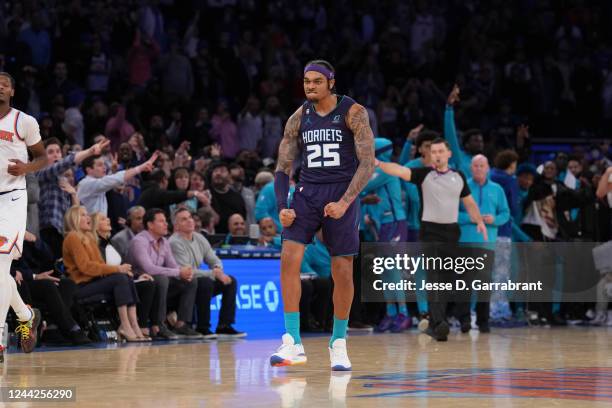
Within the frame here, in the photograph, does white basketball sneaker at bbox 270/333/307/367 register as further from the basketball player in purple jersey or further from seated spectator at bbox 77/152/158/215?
seated spectator at bbox 77/152/158/215

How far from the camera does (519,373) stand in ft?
28.2

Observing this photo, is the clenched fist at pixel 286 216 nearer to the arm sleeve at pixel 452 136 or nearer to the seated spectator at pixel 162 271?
the seated spectator at pixel 162 271

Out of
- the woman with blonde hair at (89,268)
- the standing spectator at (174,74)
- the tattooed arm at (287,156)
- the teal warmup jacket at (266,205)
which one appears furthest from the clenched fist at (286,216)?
the standing spectator at (174,74)

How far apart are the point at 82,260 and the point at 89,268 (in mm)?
105

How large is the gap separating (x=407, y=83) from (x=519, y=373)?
13901 mm

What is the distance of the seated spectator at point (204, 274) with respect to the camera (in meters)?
13.1

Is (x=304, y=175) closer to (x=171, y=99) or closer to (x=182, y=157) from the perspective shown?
(x=182, y=157)

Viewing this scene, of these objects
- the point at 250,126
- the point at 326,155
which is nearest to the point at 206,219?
the point at 250,126

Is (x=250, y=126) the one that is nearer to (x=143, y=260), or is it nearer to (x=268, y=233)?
(x=268, y=233)

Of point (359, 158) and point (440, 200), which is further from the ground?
point (359, 158)

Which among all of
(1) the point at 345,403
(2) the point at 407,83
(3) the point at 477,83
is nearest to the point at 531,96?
(3) the point at 477,83

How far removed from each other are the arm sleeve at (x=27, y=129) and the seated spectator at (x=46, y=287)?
2.53 metres

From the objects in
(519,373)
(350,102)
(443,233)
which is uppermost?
(350,102)

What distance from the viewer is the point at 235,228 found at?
14.5m
